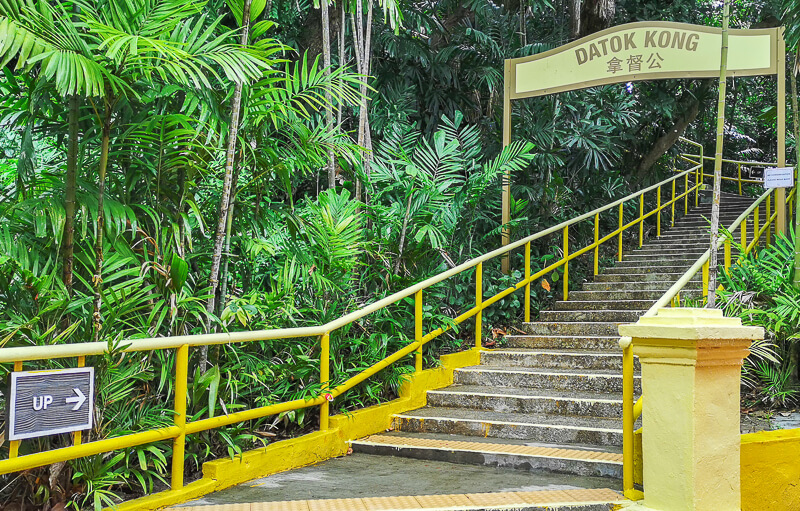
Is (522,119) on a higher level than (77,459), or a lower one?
higher

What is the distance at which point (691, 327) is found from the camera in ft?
10.8

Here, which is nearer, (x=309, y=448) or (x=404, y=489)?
(x=404, y=489)

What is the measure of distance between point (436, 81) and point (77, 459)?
304 inches

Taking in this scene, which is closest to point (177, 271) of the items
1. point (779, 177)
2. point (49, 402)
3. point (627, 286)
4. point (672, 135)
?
point (49, 402)

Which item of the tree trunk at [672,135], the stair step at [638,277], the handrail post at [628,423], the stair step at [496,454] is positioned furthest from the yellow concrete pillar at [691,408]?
the tree trunk at [672,135]

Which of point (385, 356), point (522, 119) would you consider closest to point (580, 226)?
point (522, 119)

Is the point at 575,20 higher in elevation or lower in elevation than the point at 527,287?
higher

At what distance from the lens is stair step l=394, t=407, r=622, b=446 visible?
16.5 feet

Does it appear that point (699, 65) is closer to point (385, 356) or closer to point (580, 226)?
point (580, 226)

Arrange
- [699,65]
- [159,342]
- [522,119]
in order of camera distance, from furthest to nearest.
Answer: [522,119] → [699,65] → [159,342]

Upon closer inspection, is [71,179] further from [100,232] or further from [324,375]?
[324,375]

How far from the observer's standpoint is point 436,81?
400 inches

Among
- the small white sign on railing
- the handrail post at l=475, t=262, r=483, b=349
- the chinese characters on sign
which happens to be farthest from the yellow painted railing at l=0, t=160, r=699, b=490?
the chinese characters on sign

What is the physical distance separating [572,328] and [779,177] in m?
2.45
